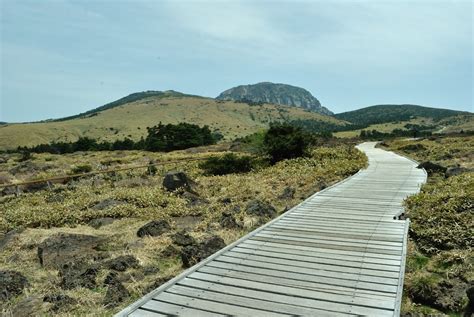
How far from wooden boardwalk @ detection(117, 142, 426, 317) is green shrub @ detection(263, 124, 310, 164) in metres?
18.2

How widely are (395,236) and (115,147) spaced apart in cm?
8449

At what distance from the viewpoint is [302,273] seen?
695cm

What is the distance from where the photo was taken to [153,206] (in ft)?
54.5

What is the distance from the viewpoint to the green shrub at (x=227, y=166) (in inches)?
1065

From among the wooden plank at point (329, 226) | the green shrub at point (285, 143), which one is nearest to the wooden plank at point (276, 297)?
the wooden plank at point (329, 226)

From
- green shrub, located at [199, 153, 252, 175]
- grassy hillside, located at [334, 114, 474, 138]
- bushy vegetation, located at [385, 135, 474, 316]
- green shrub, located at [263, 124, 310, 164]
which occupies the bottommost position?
bushy vegetation, located at [385, 135, 474, 316]

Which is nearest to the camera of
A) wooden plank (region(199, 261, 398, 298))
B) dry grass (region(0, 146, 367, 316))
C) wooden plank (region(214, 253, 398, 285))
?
wooden plank (region(199, 261, 398, 298))

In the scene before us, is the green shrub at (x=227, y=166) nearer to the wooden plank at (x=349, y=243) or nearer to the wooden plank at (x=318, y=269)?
the wooden plank at (x=349, y=243)

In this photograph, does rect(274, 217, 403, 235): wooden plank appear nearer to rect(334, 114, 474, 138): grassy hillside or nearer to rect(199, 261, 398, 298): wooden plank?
rect(199, 261, 398, 298): wooden plank

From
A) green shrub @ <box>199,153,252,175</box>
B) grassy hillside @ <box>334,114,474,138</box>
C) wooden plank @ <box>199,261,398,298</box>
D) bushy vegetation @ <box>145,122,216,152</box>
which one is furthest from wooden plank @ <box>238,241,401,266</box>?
grassy hillside @ <box>334,114,474,138</box>

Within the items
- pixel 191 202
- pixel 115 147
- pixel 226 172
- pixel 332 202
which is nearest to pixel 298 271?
pixel 332 202

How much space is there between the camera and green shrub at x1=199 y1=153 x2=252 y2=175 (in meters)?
27.0

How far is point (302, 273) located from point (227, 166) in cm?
2025

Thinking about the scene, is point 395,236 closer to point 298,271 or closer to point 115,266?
point 298,271
